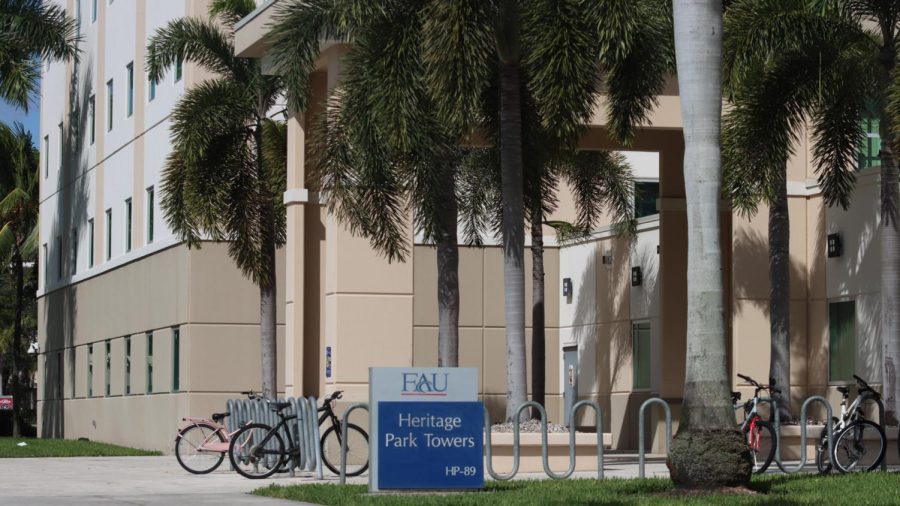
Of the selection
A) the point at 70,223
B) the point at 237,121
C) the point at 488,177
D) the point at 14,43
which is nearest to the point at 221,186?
the point at 237,121

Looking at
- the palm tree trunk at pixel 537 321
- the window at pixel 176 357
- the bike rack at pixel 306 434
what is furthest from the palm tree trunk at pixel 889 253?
the window at pixel 176 357

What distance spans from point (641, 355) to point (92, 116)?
20.3 meters

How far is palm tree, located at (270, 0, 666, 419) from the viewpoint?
68.9 feet

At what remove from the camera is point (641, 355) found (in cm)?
3453

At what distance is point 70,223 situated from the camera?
50.4m

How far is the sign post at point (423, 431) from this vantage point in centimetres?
1711

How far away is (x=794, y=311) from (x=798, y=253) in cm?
104

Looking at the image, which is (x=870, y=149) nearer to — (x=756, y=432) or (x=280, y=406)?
(x=756, y=432)

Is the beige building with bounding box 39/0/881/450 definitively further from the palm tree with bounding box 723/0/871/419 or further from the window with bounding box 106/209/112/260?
the palm tree with bounding box 723/0/871/419

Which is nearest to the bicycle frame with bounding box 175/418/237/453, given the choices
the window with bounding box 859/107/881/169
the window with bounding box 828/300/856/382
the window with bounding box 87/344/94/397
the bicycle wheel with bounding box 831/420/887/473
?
the bicycle wheel with bounding box 831/420/887/473

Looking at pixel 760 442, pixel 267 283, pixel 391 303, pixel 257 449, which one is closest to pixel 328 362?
pixel 391 303

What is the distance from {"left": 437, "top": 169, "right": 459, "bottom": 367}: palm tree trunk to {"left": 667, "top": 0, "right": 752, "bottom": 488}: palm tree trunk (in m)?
7.87

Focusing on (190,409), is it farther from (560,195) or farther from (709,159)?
(709,159)

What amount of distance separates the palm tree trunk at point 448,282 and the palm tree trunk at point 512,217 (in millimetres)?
1855
